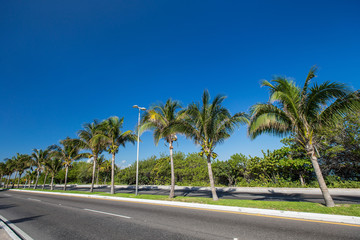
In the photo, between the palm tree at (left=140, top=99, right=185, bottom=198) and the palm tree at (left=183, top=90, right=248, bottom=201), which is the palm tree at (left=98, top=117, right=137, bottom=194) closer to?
the palm tree at (left=140, top=99, right=185, bottom=198)

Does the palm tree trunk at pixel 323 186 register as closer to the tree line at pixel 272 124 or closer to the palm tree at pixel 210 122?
the tree line at pixel 272 124

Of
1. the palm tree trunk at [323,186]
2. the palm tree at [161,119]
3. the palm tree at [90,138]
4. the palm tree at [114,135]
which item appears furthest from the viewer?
the palm tree at [90,138]

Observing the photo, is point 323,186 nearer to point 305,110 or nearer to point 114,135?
point 305,110

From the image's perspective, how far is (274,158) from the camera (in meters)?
21.0

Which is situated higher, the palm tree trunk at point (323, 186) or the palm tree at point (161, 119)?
the palm tree at point (161, 119)

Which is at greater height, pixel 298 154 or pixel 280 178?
pixel 298 154

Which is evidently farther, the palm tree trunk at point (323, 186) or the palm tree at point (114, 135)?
the palm tree at point (114, 135)

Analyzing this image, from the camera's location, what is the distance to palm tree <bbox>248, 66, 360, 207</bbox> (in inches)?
334

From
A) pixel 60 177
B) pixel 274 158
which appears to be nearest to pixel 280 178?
pixel 274 158

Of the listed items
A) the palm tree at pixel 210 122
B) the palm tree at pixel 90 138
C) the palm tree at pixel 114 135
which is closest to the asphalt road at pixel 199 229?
the palm tree at pixel 210 122

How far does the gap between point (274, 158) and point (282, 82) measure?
47.1 ft

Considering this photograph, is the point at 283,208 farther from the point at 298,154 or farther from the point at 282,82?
the point at 298,154

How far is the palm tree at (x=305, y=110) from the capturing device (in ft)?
27.8

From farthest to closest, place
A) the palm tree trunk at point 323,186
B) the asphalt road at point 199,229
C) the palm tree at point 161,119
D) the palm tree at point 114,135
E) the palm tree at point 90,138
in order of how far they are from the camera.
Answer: the palm tree at point 90,138, the palm tree at point 114,135, the palm tree at point 161,119, the palm tree trunk at point 323,186, the asphalt road at point 199,229
